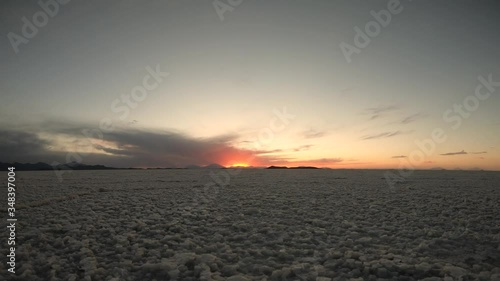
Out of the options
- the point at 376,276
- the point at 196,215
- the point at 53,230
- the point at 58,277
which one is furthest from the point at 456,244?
the point at 53,230

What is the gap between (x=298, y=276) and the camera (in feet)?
15.6

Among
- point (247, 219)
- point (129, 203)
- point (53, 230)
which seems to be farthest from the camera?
point (129, 203)

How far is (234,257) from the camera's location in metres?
5.58

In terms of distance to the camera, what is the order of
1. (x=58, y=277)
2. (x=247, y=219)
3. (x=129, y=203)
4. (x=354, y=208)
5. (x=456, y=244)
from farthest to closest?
1. (x=129, y=203)
2. (x=354, y=208)
3. (x=247, y=219)
4. (x=456, y=244)
5. (x=58, y=277)

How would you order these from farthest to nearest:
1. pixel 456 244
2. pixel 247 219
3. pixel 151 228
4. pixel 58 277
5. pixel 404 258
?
1. pixel 247 219
2. pixel 151 228
3. pixel 456 244
4. pixel 404 258
5. pixel 58 277

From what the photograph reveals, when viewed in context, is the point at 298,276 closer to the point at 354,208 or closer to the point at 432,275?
the point at 432,275

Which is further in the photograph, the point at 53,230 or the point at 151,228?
the point at 151,228

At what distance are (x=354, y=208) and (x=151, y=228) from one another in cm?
764

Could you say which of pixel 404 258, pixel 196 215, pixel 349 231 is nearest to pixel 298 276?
pixel 404 258

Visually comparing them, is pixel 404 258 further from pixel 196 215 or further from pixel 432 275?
pixel 196 215

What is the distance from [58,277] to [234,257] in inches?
120

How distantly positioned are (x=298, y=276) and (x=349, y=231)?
3.30m

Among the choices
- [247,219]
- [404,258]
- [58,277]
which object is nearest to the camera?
[58,277]

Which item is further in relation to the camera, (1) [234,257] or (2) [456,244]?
(2) [456,244]
